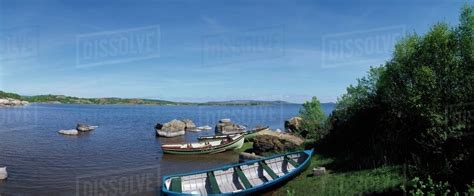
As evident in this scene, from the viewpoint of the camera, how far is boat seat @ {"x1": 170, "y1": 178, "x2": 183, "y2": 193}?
17.1m

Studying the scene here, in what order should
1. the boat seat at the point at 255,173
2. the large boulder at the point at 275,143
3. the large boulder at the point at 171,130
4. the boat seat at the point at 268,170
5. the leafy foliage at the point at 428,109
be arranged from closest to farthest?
1. the leafy foliage at the point at 428,109
2. the boat seat at the point at 268,170
3. the boat seat at the point at 255,173
4. the large boulder at the point at 275,143
5. the large boulder at the point at 171,130

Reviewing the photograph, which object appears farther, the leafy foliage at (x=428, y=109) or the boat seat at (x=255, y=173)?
the boat seat at (x=255, y=173)

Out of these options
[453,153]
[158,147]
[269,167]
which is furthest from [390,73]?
[158,147]

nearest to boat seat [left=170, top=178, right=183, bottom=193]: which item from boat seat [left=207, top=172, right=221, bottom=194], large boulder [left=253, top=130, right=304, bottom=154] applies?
boat seat [left=207, top=172, right=221, bottom=194]

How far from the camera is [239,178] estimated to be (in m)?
19.9

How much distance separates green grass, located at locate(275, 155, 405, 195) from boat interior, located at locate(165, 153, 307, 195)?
1.52m

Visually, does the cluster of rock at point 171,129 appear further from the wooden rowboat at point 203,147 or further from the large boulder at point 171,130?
the wooden rowboat at point 203,147

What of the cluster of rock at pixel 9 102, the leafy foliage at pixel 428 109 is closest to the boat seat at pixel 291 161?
the leafy foliage at pixel 428 109

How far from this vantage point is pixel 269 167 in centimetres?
2142

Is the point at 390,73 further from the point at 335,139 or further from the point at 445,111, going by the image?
the point at 335,139

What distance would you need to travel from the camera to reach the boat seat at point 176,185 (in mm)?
17059

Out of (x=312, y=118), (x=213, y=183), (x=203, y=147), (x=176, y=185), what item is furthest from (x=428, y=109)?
(x=203, y=147)

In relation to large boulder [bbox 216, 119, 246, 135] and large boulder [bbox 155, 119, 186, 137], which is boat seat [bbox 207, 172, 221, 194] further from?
large boulder [bbox 216, 119, 246, 135]

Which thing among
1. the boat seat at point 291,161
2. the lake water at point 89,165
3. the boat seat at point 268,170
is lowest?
the lake water at point 89,165
